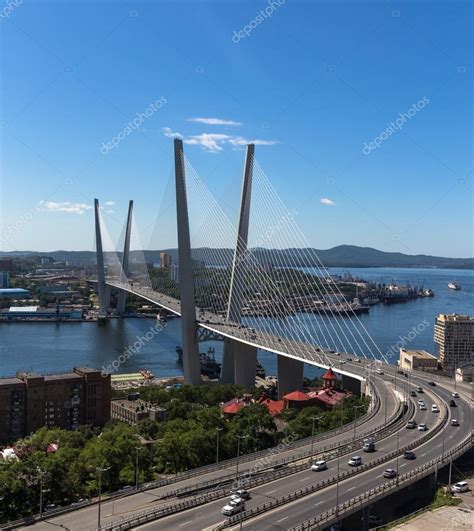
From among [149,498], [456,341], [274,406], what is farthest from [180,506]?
[456,341]

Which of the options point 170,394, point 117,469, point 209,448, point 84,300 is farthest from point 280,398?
point 84,300

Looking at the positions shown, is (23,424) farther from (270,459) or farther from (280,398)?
(270,459)

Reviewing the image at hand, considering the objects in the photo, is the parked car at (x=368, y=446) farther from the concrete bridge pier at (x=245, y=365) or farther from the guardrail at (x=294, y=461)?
the concrete bridge pier at (x=245, y=365)

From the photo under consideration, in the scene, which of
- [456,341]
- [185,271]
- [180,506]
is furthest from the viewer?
[456,341]

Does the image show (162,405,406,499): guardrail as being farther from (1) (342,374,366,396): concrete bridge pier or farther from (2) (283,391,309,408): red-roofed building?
(1) (342,374,366,396): concrete bridge pier
